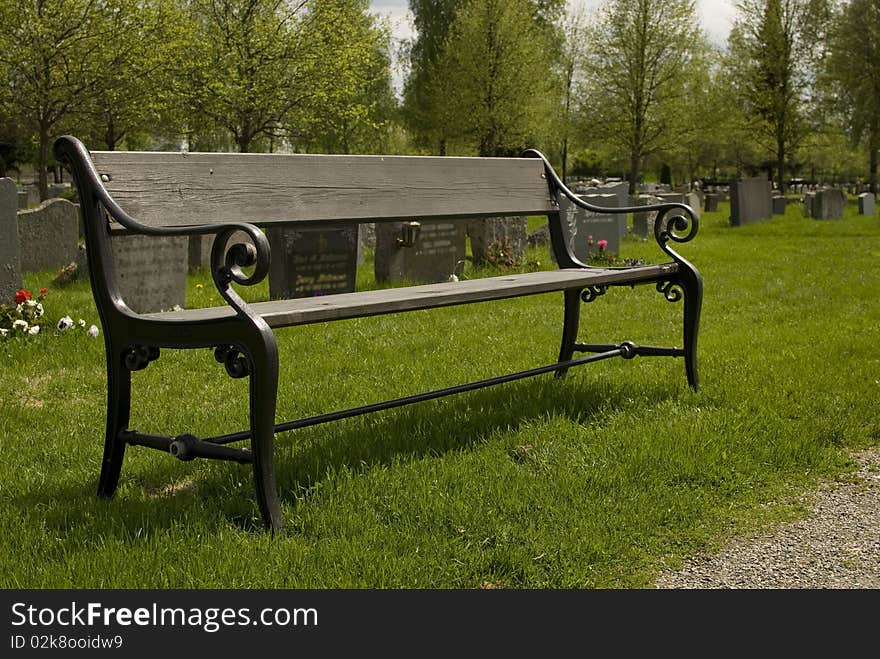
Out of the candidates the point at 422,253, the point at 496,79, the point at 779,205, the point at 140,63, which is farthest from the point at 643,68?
the point at 422,253

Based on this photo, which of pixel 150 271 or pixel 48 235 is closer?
pixel 150 271

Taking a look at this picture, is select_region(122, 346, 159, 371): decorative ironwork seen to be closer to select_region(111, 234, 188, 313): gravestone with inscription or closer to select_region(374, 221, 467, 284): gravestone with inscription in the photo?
select_region(111, 234, 188, 313): gravestone with inscription

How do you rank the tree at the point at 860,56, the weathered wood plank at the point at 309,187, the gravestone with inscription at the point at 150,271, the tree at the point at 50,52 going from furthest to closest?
the tree at the point at 860,56
the tree at the point at 50,52
the gravestone with inscription at the point at 150,271
the weathered wood plank at the point at 309,187

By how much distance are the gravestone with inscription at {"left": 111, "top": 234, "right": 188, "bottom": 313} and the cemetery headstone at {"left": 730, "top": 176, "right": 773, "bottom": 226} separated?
49.9 ft

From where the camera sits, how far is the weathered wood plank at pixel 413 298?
3316 mm

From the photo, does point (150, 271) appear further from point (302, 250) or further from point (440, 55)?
point (440, 55)

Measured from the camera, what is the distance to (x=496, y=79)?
32312 millimetres

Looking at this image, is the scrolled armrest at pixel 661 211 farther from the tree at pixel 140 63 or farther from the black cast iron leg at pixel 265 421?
the tree at pixel 140 63

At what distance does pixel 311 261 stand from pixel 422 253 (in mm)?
1843

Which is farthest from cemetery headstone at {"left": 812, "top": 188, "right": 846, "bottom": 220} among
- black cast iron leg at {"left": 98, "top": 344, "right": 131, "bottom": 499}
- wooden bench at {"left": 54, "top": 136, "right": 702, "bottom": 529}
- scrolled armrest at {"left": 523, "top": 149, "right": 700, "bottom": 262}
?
black cast iron leg at {"left": 98, "top": 344, "right": 131, "bottom": 499}

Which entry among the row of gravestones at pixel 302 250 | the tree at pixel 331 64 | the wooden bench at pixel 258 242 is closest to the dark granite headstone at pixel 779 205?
the tree at pixel 331 64

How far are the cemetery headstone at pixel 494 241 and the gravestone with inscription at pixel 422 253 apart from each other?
0.74 m

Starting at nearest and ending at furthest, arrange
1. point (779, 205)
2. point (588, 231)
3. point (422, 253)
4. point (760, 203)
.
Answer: point (422, 253)
point (588, 231)
point (760, 203)
point (779, 205)

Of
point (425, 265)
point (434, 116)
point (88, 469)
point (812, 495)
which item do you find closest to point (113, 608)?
point (88, 469)
